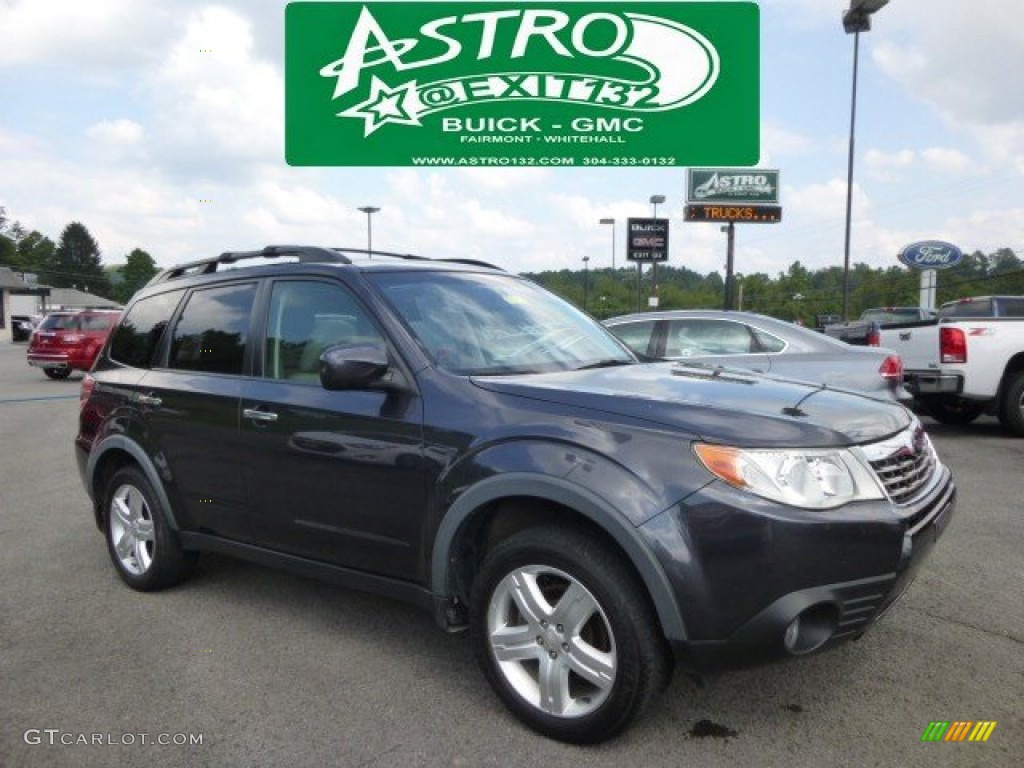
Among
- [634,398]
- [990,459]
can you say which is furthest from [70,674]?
[990,459]

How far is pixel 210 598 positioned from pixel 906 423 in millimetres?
3446

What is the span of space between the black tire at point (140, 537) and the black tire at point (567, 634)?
209cm

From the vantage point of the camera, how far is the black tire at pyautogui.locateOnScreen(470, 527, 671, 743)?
2.64 meters

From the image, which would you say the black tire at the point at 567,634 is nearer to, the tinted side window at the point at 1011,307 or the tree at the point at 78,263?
the tinted side window at the point at 1011,307

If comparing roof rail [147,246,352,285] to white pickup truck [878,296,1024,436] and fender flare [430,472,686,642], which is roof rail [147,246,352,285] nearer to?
fender flare [430,472,686,642]

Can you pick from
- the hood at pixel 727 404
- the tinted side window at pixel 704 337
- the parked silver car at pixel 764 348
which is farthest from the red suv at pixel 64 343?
the hood at pixel 727 404

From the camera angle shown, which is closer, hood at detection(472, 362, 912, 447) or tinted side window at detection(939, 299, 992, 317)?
hood at detection(472, 362, 912, 447)

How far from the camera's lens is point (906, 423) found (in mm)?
3154

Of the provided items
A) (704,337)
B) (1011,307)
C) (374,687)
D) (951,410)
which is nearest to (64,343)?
(704,337)

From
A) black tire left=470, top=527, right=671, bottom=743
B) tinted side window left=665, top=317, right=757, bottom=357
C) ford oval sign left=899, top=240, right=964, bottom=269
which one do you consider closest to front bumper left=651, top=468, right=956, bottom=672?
black tire left=470, top=527, right=671, bottom=743

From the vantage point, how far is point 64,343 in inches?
824

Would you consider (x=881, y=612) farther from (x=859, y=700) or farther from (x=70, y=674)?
(x=70, y=674)

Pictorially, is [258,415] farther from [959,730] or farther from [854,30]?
[854,30]
